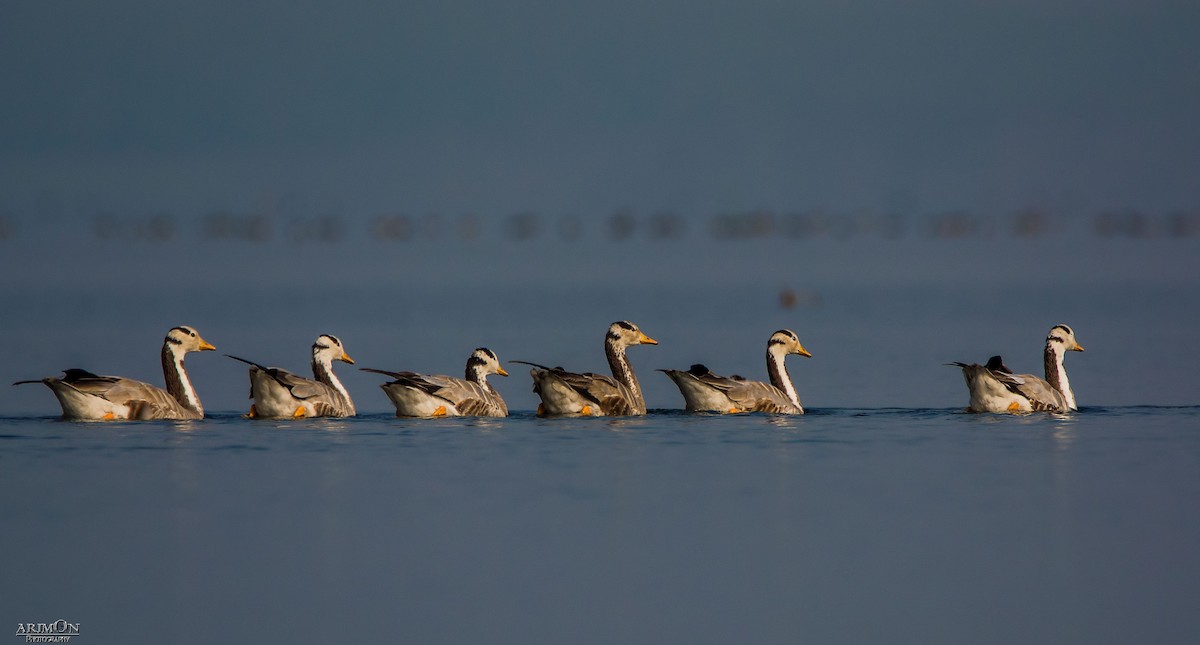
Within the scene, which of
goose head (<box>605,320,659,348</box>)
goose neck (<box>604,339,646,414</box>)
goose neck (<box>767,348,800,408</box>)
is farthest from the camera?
goose neck (<box>767,348,800,408</box>)

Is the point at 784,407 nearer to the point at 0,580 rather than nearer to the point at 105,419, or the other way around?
the point at 105,419

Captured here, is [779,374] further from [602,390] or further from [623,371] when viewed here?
[602,390]

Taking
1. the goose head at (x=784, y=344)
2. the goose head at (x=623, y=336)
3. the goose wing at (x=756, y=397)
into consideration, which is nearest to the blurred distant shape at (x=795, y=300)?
the goose head at (x=784, y=344)

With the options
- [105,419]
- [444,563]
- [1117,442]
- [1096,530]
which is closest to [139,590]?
[444,563]

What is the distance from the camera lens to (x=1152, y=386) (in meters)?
29.6

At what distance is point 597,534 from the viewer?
15078 mm

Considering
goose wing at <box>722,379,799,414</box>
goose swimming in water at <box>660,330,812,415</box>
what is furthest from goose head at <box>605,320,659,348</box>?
goose wing at <box>722,379,799,414</box>

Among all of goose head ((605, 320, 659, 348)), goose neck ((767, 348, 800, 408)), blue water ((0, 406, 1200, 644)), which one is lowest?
blue water ((0, 406, 1200, 644))

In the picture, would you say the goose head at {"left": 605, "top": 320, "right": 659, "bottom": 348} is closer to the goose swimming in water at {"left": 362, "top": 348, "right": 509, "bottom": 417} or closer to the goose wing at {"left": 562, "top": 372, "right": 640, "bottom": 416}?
the goose wing at {"left": 562, "top": 372, "right": 640, "bottom": 416}

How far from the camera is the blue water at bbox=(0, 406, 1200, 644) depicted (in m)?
12.7

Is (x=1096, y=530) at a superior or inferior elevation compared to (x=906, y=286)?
inferior

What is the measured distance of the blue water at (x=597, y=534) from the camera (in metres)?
12.7

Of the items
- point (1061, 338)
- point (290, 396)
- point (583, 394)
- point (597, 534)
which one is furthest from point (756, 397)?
point (597, 534)

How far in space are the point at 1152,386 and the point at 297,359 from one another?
16.1m
